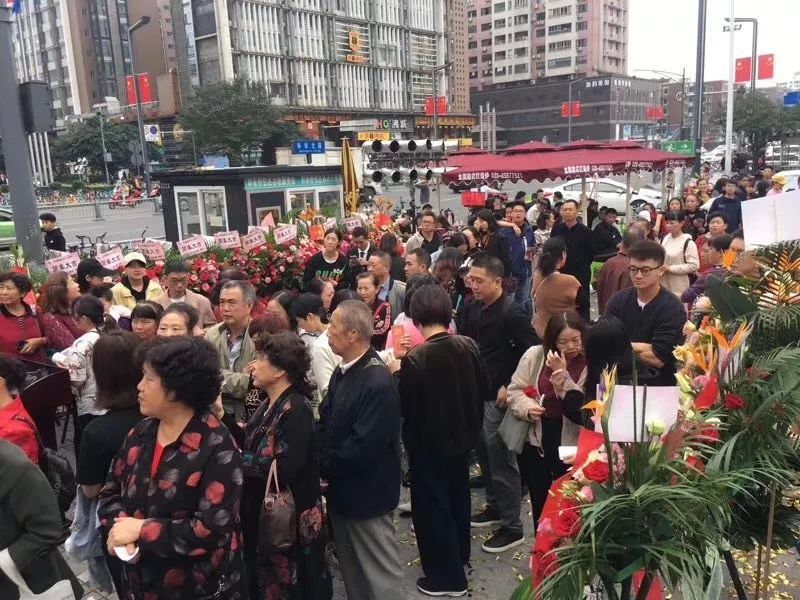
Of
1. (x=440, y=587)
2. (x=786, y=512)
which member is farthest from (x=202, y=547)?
(x=786, y=512)

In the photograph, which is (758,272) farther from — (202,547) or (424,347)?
(202,547)

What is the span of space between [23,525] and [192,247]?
16.2 feet

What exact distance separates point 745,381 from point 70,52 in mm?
97208

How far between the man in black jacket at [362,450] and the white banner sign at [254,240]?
15.0ft

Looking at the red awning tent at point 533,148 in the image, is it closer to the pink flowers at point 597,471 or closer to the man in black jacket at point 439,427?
the man in black jacket at point 439,427

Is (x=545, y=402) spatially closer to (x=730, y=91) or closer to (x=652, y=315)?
(x=652, y=315)

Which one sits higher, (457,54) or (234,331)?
(457,54)

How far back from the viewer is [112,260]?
6629mm

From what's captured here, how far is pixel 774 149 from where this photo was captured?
48.6 m

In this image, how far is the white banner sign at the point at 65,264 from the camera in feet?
21.5

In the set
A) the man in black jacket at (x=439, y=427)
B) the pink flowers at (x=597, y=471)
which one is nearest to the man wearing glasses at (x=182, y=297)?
the man in black jacket at (x=439, y=427)

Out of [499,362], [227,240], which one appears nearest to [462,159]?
[227,240]

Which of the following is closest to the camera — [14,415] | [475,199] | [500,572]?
[14,415]

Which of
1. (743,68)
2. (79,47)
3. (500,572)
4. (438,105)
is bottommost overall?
(500,572)
